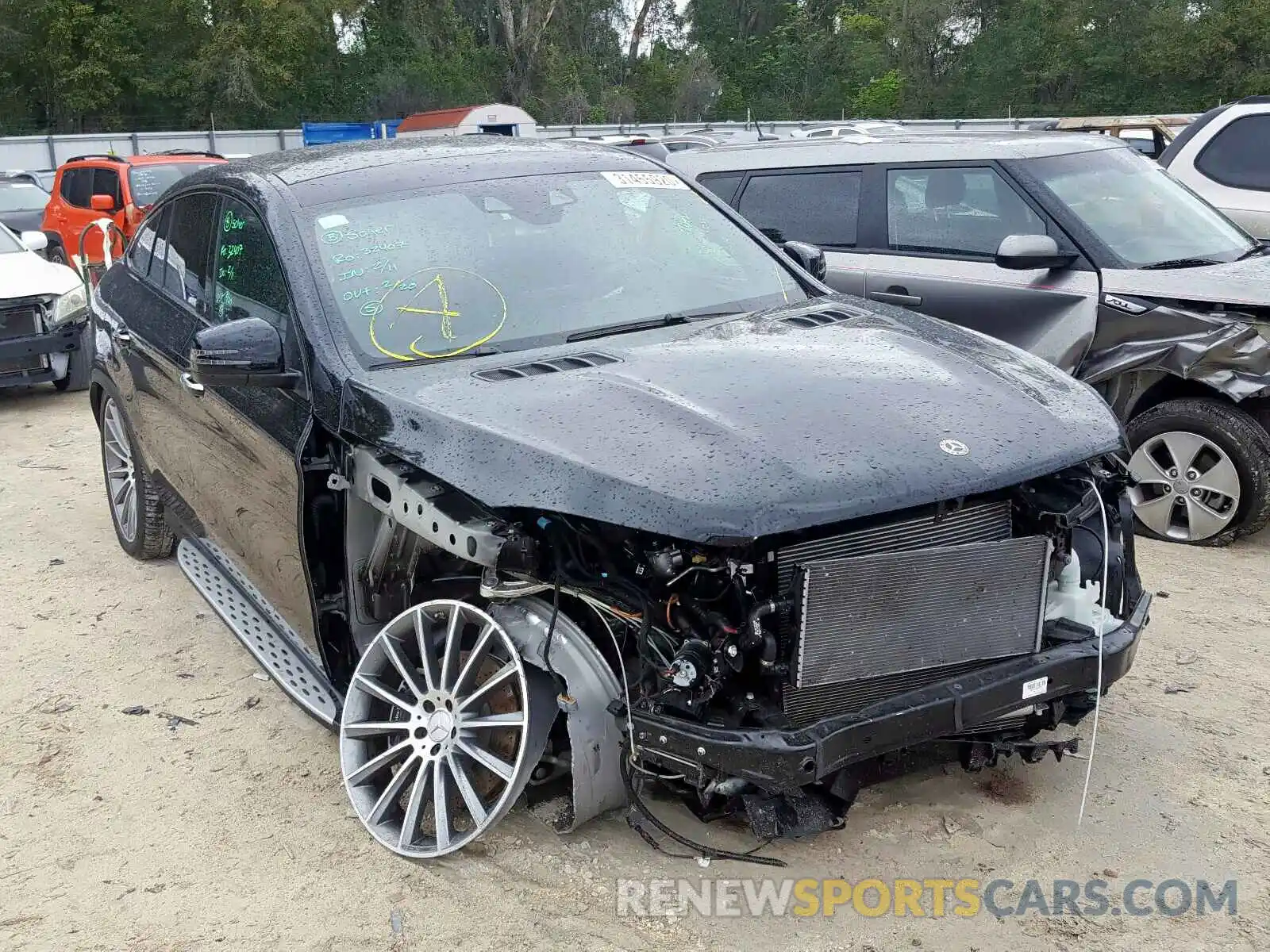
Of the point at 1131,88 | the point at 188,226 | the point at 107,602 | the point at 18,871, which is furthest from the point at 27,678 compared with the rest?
the point at 1131,88

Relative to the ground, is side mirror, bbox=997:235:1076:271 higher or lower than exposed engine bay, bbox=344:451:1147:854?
higher

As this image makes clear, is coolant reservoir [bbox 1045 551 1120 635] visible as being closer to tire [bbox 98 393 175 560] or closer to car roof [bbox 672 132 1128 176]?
car roof [bbox 672 132 1128 176]

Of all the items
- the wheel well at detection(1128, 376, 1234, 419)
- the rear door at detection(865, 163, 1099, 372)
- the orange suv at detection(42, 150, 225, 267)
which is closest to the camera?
the wheel well at detection(1128, 376, 1234, 419)

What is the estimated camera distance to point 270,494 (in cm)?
379

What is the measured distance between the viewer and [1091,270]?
5.78 metres

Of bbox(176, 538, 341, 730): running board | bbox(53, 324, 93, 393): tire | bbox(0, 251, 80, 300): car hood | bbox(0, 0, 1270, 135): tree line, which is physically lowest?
bbox(53, 324, 93, 393): tire

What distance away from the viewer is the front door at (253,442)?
364 centimetres

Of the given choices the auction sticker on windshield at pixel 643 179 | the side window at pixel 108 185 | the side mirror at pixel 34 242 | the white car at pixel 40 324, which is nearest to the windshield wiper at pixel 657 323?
the auction sticker on windshield at pixel 643 179

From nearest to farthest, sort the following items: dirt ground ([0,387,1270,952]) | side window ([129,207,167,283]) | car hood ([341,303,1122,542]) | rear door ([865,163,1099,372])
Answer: car hood ([341,303,1122,542]) < dirt ground ([0,387,1270,952]) < side window ([129,207,167,283]) < rear door ([865,163,1099,372])

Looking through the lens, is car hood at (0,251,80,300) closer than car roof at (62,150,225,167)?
Yes

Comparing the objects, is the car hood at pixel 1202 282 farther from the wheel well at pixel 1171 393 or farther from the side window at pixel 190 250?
the side window at pixel 190 250

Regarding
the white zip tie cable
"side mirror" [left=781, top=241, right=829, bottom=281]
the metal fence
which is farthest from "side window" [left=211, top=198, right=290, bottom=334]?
the metal fence

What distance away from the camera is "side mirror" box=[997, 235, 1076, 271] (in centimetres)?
565

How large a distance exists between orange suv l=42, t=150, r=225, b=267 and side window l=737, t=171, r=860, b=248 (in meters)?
8.96
